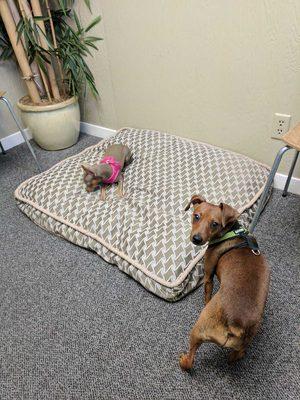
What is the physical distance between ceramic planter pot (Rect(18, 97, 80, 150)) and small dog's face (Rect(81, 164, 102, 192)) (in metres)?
0.85

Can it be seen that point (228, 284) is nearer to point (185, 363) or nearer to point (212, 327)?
point (212, 327)

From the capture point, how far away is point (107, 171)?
178cm

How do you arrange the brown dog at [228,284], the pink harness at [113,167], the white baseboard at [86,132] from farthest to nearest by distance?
the white baseboard at [86,132], the pink harness at [113,167], the brown dog at [228,284]

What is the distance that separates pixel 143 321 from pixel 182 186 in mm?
803

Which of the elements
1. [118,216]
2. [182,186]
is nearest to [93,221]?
[118,216]

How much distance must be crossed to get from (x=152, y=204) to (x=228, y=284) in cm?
81

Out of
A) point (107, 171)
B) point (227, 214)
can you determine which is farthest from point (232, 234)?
point (107, 171)

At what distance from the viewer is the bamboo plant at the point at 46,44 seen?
6.81ft

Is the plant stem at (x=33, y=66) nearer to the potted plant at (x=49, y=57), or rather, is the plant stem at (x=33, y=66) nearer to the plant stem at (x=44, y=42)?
the potted plant at (x=49, y=57)

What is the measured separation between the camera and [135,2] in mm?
1893

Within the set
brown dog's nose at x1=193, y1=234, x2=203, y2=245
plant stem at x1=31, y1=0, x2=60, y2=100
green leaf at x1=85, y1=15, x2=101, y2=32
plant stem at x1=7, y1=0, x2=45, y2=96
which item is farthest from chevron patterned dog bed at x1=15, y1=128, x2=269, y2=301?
green leaf at x1=85, y1=15, x2=101, y2=32

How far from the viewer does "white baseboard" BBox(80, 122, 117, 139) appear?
267cm

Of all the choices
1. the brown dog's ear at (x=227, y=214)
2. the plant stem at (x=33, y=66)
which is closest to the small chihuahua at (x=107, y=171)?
the brown dog's ear at (x=227, y=214)

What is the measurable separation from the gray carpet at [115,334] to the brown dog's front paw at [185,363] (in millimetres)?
29
